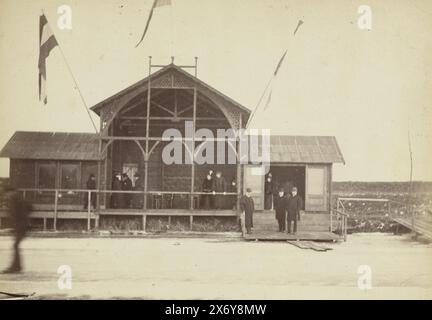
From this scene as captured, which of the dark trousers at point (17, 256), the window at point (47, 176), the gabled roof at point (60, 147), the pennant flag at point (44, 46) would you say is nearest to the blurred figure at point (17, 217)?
the dark trousers at point (17, 256)

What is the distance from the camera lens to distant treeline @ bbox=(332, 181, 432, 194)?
1619cm

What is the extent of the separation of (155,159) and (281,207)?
698 cm

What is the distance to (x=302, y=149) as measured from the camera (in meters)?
21.7

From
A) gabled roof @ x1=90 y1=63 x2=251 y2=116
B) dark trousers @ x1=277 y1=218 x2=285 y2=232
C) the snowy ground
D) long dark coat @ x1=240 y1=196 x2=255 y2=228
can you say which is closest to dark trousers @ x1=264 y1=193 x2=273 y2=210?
dark trousers @ x1=277 y1=218 x2=285 y2=232

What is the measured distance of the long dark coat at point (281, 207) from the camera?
19.6 meters

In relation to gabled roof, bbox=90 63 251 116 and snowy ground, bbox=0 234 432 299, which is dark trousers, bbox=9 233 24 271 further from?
gabled roof, bbox=90 63 251 116

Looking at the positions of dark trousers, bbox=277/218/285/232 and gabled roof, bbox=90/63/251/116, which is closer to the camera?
→ gabled roof, bbox=90/63/251/116

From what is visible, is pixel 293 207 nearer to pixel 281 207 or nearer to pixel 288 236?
pixel 281 207

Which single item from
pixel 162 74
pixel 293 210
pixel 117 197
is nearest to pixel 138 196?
pixel 117 197

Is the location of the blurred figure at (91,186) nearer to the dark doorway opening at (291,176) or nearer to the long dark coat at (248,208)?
the long dark coat at (248,208)

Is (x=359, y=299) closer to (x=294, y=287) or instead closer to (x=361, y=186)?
(x=294, y=287)

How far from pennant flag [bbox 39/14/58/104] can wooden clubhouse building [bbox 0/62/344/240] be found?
11.3 feet
